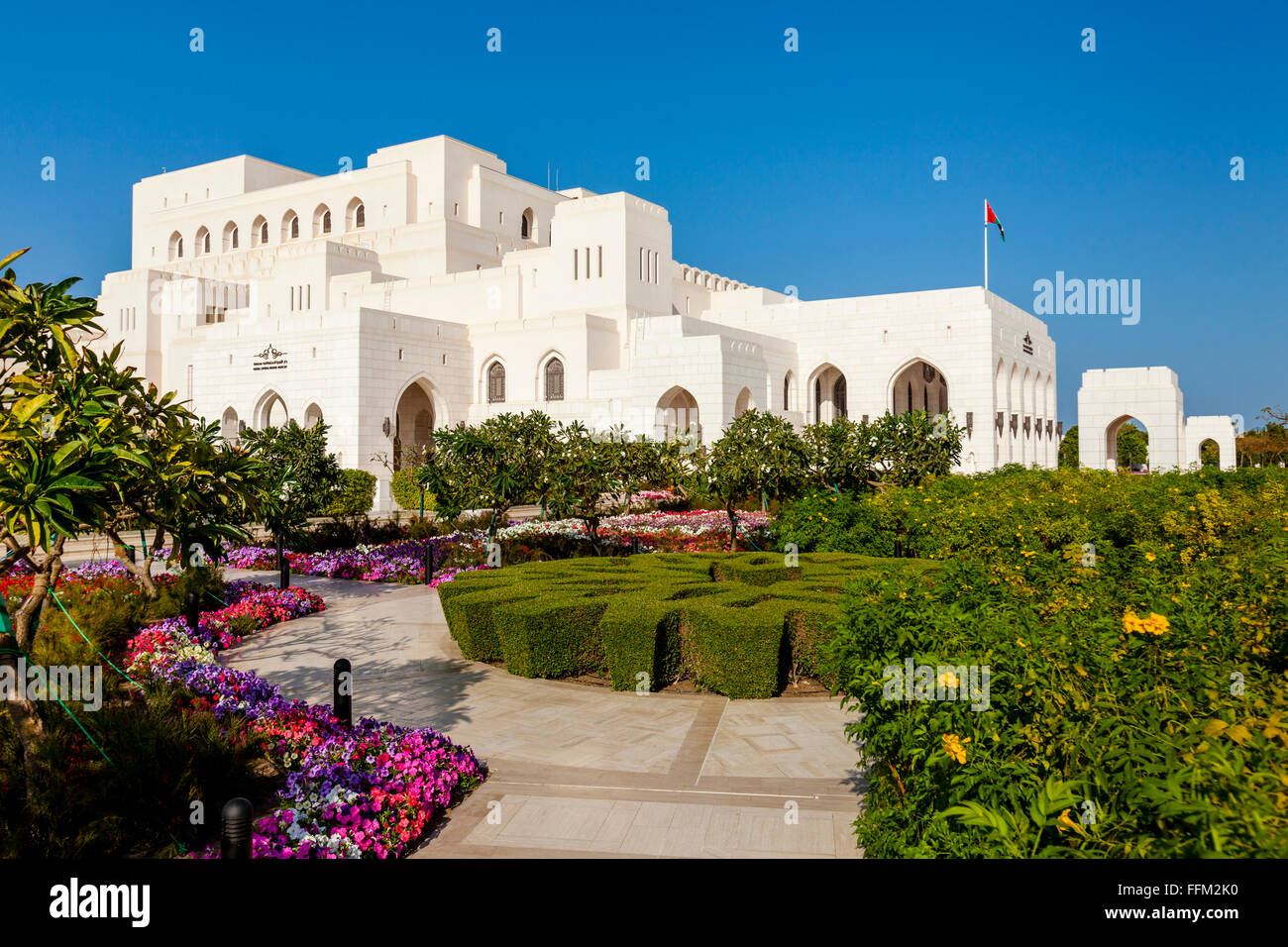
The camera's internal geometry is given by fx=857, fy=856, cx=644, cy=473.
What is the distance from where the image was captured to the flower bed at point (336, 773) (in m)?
4.63

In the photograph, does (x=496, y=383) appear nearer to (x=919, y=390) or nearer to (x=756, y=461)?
(x=919, y=390)

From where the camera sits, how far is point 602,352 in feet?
107

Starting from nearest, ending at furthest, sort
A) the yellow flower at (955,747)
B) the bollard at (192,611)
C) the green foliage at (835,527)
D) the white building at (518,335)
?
the yellow flower at (955,747) < the bollard at (192,611) < the green foliage at (835,527) < the white building at (518,335)

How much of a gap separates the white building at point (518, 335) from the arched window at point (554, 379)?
0.05 m

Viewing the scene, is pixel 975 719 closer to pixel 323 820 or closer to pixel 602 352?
pixel 323 820

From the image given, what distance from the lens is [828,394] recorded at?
36562mm

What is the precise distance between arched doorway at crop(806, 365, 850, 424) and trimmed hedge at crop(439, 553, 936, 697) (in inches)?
1012

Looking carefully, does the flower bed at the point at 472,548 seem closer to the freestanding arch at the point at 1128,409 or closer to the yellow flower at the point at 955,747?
the yellow flower at the point at 955,747

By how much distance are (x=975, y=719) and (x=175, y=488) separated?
165 inches

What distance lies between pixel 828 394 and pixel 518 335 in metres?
13.3

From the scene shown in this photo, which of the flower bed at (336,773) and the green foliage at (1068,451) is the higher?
the green foliage at (1068,451)

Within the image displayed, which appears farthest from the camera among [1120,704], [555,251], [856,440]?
[555,251]

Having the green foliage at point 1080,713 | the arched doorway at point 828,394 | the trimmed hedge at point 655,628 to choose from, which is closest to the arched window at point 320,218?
the arched doorway at point 828,394
